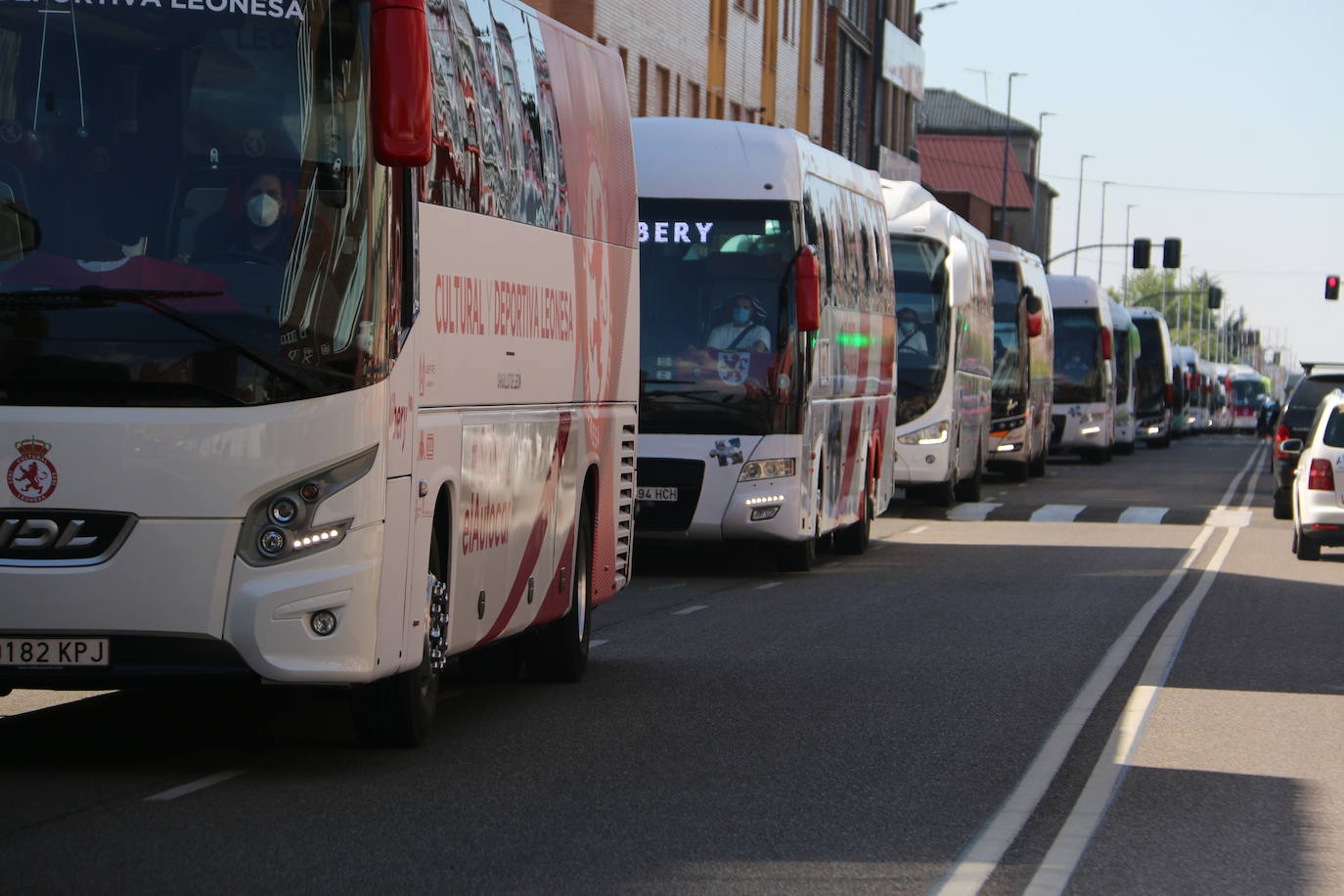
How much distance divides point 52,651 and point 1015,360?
110 ft

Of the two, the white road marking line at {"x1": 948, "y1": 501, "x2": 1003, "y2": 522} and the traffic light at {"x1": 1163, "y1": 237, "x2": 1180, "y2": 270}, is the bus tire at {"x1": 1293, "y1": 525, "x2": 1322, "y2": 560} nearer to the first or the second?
the white road marking line at {"x1": 948, "y1": 501, "x2": 1003, "y2": 522}

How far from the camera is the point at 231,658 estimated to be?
860 cm

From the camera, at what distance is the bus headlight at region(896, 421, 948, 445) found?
3122cm

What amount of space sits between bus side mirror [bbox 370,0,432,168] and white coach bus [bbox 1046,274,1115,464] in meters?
44.0

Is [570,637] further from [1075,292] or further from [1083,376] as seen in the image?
[1075,292]

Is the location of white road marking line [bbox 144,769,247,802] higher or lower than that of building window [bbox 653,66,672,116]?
lower

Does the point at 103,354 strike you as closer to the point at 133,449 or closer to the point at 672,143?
the point at 133,449

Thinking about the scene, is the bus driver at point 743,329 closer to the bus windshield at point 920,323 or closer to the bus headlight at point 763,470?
the bus headlight at point 763,470

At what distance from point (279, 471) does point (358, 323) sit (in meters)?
0.59

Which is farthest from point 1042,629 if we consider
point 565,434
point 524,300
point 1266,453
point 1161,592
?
point 1266,453

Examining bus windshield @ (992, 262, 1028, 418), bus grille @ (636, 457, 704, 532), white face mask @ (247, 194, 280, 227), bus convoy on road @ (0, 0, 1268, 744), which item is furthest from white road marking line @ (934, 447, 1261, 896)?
bus windshield @ (992, 262, 1028, 418)

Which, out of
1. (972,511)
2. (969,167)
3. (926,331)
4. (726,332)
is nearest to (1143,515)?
(972,511)

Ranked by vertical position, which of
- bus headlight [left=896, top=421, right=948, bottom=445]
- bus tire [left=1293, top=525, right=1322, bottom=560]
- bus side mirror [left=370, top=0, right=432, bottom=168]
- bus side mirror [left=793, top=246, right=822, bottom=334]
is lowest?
bus tire [left=1293, top=525, right=1322, bottom=560]

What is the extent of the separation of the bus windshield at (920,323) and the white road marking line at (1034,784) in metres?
14.1
